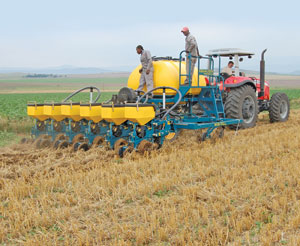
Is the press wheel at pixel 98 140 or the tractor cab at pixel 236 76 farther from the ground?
the tractor cab at pixel 236 76

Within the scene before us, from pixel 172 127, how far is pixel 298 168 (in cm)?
311

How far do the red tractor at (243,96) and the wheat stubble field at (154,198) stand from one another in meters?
2.77

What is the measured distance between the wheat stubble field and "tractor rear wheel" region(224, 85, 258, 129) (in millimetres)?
2656

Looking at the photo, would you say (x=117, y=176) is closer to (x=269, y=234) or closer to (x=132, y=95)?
(x=269, y=234)

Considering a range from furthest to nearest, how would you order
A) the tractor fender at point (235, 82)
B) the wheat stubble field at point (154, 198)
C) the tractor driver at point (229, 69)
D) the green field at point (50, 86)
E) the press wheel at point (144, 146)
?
the green field at point (50, 86)
the tractor driver at point (229, 69)
the tractor fender at point (235, 82)
the press wheel at point (144, 146)
the wheat stubble field at point (154, 198)

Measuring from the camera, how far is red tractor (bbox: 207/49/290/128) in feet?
31.9

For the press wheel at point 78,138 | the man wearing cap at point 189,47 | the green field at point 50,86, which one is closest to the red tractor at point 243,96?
the man wearing cap at point 189,47

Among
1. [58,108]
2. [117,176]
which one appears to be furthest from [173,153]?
[58,108]

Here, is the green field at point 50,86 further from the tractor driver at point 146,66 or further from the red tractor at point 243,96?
the tractor driver at point 146,66

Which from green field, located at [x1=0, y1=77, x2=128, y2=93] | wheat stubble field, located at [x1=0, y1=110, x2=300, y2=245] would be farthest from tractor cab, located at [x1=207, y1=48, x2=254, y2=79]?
green field, located at [x1=0, y1=77, x2=128, y2=93]

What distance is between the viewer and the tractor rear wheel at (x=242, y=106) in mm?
9664

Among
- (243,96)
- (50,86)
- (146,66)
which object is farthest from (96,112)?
(50,86)

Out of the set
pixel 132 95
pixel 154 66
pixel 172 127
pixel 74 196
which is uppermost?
pixel 154 66

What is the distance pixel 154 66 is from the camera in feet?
29.2
